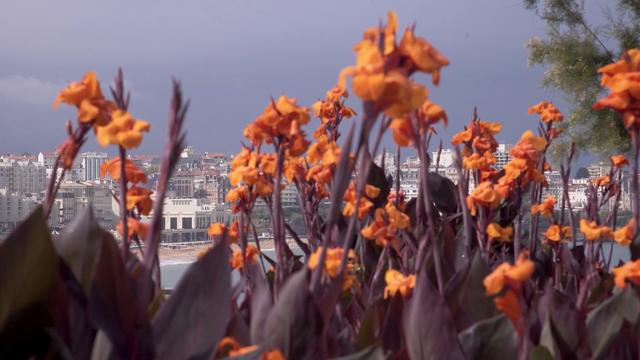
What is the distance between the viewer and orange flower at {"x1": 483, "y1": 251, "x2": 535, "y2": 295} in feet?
1.81

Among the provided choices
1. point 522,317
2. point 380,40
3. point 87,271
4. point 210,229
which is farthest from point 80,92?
point 210,229

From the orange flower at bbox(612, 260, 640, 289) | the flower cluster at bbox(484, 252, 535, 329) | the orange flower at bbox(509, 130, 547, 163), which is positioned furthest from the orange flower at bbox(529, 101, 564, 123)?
the flower cluster at bbox(484, 252, 535, 329)

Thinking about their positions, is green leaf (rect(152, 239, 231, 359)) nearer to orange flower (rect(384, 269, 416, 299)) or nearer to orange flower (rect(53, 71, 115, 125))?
orange flower (rect(53, 71, 115, 125))

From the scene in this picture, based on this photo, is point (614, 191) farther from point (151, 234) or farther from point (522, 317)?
point (151, 234)

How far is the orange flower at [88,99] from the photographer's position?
22.1 inches

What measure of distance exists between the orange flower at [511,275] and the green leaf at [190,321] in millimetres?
193

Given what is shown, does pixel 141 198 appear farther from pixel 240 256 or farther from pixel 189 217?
pixel 189 217

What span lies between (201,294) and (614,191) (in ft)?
5.34

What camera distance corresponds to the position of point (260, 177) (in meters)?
1.02

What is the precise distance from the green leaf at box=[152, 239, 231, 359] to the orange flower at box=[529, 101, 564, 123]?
1.33 metres

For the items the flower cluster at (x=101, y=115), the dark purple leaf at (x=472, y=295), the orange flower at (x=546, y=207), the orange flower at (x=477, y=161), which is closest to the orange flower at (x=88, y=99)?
the flower cluster at (x=101, y=115)

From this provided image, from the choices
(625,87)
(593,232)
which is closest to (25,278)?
(625,87)

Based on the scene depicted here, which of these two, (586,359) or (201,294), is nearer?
(201,294)

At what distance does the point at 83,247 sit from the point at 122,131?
9 cm
